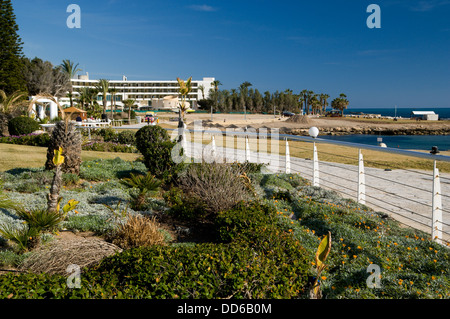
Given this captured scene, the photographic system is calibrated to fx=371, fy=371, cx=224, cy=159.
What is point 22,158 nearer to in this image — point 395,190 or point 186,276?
point 186,276

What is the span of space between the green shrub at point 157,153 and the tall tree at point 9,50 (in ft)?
100.0

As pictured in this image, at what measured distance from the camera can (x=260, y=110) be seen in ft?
345

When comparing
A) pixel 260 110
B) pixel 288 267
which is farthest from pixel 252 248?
pixel 260 110

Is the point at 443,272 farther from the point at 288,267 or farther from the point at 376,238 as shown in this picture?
the point at 288,267

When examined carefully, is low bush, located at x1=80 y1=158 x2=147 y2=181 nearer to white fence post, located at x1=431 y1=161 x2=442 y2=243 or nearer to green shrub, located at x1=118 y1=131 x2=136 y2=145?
white fence post, located at x1=431 y1=161 x2=442 y2=243

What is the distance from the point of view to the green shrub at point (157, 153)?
327 inches

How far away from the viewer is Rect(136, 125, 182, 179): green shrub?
8307 millimetres

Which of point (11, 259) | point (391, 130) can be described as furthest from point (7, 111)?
point (391, 130)

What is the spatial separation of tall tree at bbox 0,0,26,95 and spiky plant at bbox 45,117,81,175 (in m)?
29.7

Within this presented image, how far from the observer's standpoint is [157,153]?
27.4ft

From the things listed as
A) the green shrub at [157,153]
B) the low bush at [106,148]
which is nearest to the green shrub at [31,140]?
the low bush at [106,148]

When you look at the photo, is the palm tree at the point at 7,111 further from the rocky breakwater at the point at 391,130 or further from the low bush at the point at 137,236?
the rocky breakwater at the point at 391,130

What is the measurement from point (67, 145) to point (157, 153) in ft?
6.53

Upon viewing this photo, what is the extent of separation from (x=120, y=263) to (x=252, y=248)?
53.1 inches
